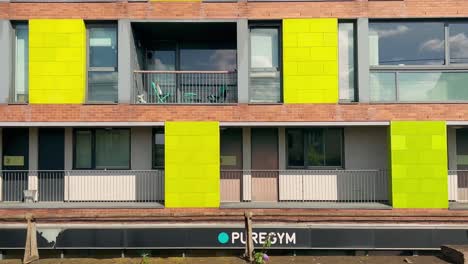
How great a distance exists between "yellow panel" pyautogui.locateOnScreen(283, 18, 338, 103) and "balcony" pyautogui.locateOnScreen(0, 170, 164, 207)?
188 inches

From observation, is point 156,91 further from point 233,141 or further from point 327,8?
point 327,8

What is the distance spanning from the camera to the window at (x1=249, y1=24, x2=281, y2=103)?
13.2 m

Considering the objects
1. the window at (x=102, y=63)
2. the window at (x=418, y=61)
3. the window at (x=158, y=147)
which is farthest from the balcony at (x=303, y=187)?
the window at (x=102, y=63)

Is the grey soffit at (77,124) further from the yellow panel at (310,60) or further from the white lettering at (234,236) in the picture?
the yellow panel at (310,60)

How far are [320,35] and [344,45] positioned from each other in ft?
2.71

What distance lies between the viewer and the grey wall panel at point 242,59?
12940mm

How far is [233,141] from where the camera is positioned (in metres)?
14.0

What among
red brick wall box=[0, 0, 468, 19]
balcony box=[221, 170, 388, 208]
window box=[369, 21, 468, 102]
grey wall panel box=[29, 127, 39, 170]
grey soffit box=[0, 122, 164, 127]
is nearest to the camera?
grey soffit box=[0, 122, 164, 127]

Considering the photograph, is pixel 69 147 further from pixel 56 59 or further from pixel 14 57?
pixel 14 57

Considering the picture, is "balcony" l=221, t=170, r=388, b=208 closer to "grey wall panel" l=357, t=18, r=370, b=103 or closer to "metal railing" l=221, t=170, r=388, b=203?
"metal railing" l=221, t=170, r=388, b=203

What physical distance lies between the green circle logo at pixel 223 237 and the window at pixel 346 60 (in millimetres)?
5189

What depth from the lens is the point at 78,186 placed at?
13.6 metres

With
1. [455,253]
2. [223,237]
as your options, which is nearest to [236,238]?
[223,237]

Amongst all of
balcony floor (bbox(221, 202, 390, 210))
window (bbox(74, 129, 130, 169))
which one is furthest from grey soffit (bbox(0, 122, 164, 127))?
balcony floor (bbox(221, 202, 390, 210))
